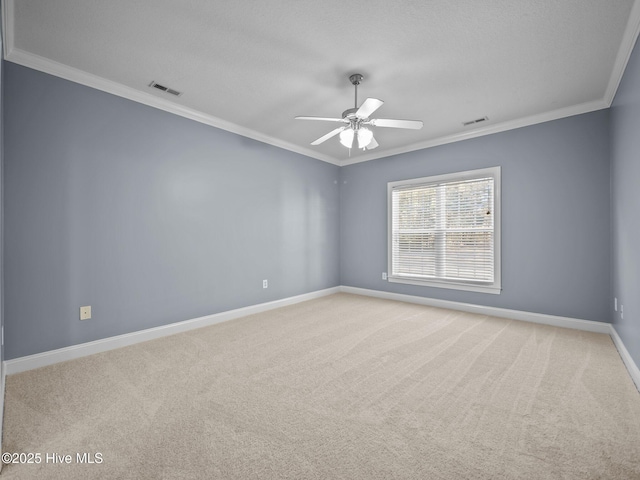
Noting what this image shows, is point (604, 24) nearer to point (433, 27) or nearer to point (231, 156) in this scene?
point (433, 27)

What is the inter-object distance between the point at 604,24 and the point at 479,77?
86 cm

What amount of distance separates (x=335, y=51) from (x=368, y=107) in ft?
1.66

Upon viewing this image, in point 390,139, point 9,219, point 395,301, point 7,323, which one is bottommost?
point 395,301

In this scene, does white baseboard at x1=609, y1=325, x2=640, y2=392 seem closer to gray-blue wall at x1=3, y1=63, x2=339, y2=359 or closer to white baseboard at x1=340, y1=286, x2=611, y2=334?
white baseboard at x1=340, y1=286, x2=611, y2=334

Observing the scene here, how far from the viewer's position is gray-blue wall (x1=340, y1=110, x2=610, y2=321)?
3.31 meters

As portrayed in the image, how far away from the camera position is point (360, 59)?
8.13 feet

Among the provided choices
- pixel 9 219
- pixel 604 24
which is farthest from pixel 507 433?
pixel 9 219

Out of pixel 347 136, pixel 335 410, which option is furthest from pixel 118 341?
pixel 347 136

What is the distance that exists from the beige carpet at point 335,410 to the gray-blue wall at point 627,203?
37cm

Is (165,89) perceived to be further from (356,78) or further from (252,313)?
(252,313)

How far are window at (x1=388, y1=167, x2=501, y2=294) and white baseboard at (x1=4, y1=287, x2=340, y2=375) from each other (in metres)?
2.31

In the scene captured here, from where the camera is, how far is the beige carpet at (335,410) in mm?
1410

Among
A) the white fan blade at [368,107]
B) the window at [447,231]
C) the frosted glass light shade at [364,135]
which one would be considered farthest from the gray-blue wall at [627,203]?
the frosted glass light shade at [364,135]

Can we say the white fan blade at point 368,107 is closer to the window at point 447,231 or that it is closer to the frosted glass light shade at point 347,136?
the frosted glass light shade at point 347,136
